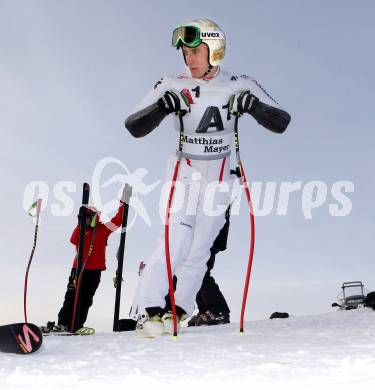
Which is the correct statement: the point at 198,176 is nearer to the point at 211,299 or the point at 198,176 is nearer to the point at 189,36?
the point at 189,36

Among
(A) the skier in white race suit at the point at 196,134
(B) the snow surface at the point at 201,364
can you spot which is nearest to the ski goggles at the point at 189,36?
(A) the skier in white race suit at the point at 196,134

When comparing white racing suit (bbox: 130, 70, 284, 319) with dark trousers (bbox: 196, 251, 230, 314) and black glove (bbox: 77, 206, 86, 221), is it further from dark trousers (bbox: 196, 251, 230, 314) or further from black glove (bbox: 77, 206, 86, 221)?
black glove (bbox: 77, 206, 86, 221)

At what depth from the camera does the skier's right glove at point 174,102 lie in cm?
393

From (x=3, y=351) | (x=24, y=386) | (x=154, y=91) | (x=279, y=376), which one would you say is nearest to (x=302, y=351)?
(x=279, y=376)

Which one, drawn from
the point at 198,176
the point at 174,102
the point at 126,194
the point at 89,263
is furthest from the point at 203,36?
the point at 89,263

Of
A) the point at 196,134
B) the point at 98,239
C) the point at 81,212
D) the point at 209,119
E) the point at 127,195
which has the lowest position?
the point at 98,239

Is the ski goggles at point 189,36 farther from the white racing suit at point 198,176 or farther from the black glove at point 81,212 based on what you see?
the black glove at point 81,212

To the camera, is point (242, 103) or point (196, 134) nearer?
point (242, 103)

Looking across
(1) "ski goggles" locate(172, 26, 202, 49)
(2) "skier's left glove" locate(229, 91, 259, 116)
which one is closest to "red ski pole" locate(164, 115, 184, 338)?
(2) "skier's left glove" locate(229, 91, 259, 116)

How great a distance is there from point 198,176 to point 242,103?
694mm

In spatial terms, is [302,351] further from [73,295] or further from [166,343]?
[73,295]

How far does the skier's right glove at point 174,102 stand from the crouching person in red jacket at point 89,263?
9.54 feet

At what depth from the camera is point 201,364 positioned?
8.02 feet

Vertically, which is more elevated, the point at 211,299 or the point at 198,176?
the point at 198,176
